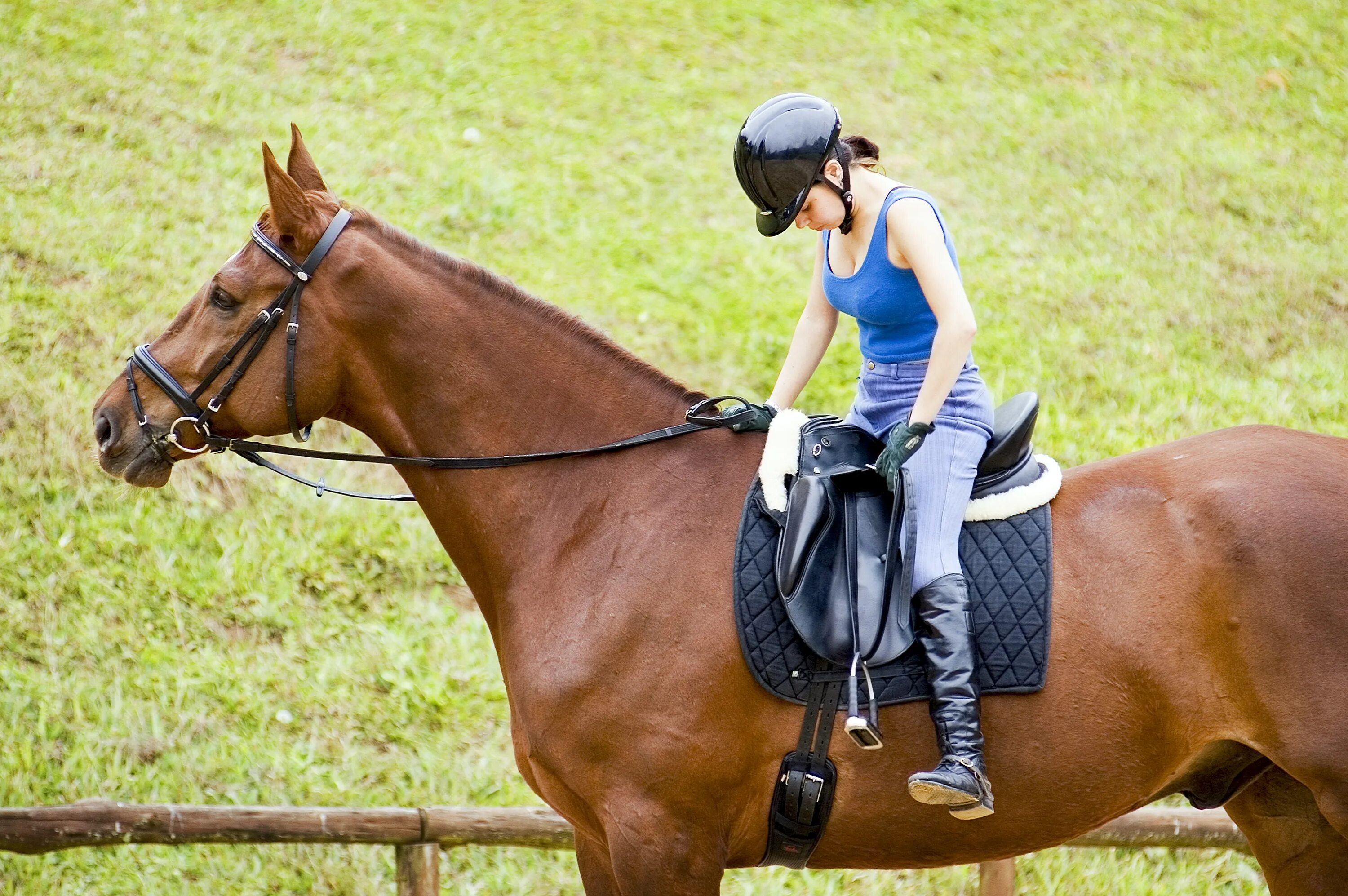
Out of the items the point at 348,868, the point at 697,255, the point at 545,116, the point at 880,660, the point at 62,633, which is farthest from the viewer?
the point at 545,116

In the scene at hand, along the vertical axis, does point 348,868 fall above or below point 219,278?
below

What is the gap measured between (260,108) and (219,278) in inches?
301

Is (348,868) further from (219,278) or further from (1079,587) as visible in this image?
(1079,587)

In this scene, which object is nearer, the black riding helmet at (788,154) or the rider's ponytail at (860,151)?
the black riding helmet at (788,154)

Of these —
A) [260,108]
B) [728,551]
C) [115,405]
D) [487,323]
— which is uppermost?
[260,108]

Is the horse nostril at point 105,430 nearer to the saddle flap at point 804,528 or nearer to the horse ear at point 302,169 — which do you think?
the horse ear at point 302,169

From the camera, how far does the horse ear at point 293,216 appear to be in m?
3.05

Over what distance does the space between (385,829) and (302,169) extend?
103 inches

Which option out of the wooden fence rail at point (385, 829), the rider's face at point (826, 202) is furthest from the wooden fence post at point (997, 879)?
the rider's face at point (826, 202)

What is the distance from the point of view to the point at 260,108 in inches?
390

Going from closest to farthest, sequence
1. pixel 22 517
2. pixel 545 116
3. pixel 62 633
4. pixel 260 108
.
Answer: pixel 62 633, pixel 22 517, pixel 260 108, pixel 545 116

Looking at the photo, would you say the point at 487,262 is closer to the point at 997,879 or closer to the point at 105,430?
the point at 105,430

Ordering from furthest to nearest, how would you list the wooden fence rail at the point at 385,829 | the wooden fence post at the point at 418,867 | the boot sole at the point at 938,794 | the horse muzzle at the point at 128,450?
1. the wooden fence post at the point at 418,867
2. the wooden fence rail at the point at 385,829
3. the horse muzzle at the point at 128,450
4. the boot sole at the point at 938,794

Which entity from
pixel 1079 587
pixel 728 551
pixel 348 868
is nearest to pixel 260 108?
pixel 348 868
